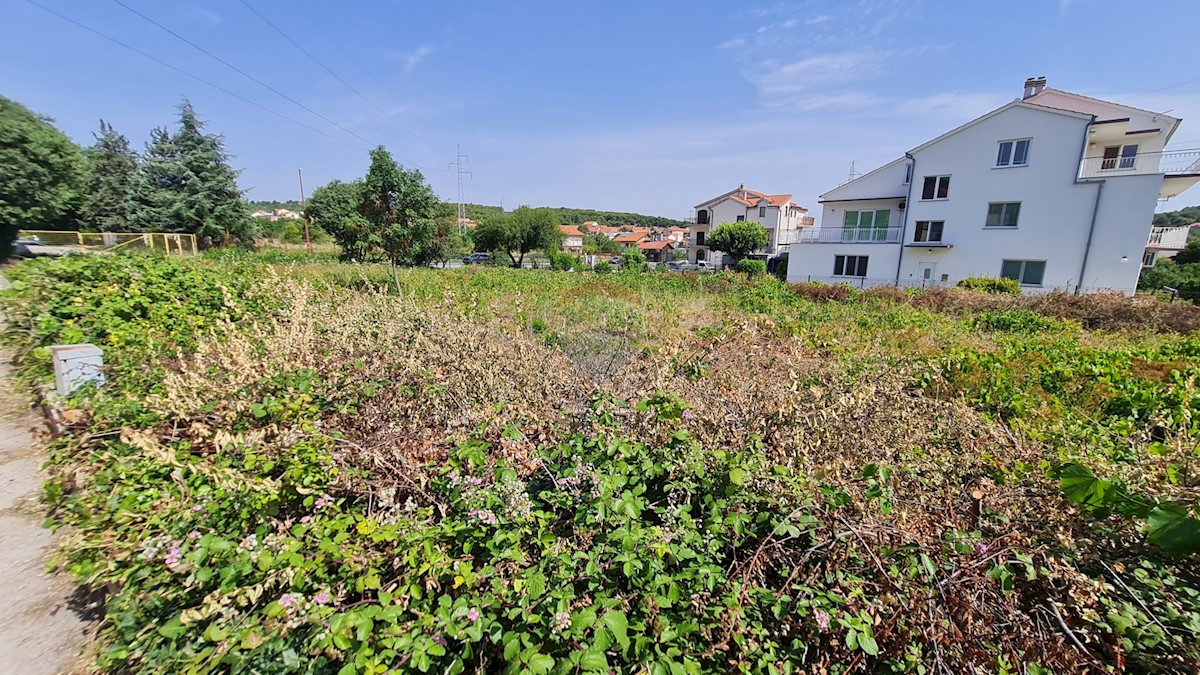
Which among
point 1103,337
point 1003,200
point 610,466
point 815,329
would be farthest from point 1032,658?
point 1003,200

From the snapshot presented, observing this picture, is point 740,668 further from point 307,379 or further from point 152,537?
point 307,379

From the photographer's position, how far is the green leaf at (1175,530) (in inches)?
50.8

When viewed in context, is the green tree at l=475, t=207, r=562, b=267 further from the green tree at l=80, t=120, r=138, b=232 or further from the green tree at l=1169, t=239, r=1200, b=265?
the green tree at l=1169, t=239, r=1200, b=265

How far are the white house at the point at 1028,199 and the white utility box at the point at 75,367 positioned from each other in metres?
23.6

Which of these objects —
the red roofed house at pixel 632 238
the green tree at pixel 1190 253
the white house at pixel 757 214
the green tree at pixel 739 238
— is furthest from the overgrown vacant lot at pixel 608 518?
the red roofed house at pixel 632 238

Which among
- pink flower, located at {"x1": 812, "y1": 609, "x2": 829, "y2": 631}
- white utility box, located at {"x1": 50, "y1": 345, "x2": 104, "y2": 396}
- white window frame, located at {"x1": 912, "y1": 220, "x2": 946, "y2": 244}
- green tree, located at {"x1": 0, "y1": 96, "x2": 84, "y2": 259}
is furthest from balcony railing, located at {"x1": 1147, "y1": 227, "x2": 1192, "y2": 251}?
green tree, located at {"x1": 0, "y1": 96, "x2": 84, "y2": 259}

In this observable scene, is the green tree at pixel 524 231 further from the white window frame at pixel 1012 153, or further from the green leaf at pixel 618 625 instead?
the green leaf at pixel 618 625

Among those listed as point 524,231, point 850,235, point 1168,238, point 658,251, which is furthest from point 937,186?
point 658,251

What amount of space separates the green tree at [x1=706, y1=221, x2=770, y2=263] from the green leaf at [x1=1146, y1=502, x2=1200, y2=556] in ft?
112

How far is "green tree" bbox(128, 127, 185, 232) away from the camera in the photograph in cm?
2362

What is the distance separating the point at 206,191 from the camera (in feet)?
80.3

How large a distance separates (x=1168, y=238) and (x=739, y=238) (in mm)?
21174

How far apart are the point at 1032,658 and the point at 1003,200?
76.9ft

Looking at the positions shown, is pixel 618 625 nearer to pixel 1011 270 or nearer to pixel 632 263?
pixel 1011 270
